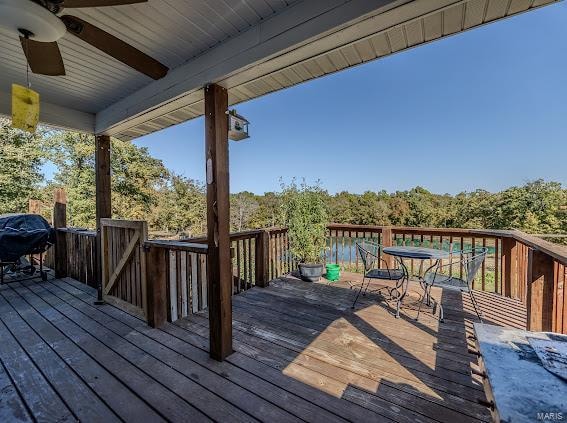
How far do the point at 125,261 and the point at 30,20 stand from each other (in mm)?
2569

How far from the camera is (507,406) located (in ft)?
2.24

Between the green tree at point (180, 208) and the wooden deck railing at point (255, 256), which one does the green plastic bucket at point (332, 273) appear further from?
the green tree at point (180, 208)

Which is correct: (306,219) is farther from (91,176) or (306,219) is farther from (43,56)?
(91,176)

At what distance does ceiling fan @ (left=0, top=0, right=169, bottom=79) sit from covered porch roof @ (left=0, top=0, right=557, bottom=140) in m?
0.24

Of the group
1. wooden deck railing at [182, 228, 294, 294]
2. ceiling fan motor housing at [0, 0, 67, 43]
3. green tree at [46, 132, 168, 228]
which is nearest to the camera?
ceiling fan motor housing at [0, 0, 67, 43]

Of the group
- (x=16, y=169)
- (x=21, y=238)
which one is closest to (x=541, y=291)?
(x=21, y=238)

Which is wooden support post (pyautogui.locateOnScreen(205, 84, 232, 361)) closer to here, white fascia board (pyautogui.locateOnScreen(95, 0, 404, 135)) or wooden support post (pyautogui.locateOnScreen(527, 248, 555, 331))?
white fascia board (pyautogui.locateOnScreen(95, 0, 404, 135))

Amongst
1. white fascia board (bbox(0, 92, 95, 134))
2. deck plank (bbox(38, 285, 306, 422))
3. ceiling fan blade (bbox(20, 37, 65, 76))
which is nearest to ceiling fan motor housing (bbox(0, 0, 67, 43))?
ceiling fan blade (bbox(20, 37, 65, 76))

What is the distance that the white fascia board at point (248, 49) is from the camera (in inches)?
56.9

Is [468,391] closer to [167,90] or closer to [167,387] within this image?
[167,387]

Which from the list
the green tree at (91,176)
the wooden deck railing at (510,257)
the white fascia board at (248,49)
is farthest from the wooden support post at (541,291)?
the green tree at (91,176)

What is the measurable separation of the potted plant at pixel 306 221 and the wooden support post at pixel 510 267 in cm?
248

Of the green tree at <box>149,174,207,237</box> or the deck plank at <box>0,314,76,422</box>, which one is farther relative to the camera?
the green tree at <box>149,174,207,237</box>

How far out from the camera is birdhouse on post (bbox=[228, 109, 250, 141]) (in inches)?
99.0
